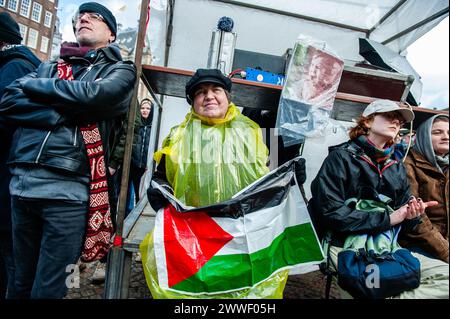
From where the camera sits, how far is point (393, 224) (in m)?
1.72

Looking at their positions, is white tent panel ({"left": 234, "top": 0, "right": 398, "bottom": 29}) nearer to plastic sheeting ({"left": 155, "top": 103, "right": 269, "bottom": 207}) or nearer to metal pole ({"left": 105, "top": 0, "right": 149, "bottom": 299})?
metal pole ({"left": 105, "top": 0, "right": 149, "bottom": 299})

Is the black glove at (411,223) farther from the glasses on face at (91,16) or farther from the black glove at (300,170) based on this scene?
the glasses on face at (91,16)

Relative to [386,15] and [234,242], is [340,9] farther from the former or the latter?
[234,242]

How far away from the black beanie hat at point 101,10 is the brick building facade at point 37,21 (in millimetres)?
596

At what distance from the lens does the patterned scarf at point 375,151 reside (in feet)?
6.20

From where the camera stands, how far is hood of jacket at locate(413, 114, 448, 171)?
2088mm

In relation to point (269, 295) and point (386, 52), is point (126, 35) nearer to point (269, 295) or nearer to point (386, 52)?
point (269, 295)

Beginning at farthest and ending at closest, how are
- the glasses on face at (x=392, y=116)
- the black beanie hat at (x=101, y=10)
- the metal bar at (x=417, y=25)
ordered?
the metal bar at (x=417, y=25) → the glasses on face at (x=392, y=116) → the black beanie hat at (x=101, y=10)

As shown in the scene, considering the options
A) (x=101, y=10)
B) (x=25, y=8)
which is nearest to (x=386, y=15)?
(x=101, y=10)

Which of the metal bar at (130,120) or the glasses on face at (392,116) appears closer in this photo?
the metal bar at (130,120)

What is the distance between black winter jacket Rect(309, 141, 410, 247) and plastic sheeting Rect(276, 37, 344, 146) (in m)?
0.28

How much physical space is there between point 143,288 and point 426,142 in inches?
106

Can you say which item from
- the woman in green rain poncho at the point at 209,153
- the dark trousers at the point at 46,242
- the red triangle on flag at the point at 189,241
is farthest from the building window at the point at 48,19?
the red triangle on flag at the point at 189,241
